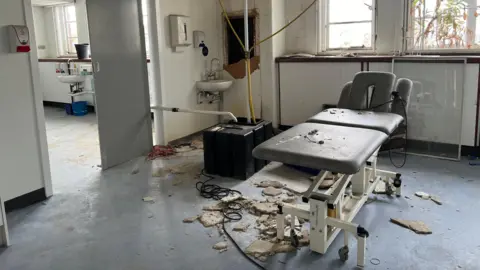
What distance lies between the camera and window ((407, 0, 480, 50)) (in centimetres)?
482

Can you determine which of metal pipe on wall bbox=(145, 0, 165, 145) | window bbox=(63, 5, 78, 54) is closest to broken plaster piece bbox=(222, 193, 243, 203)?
metal pipe on wall bbox=(145, 0, 165, 145)

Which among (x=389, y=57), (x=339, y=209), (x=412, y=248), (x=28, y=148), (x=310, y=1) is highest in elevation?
(x=310, y=1)

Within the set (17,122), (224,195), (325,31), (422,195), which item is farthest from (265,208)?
(325,31)

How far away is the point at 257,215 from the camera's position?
3.32m

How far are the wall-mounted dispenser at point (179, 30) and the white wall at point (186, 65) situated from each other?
0.06 meters

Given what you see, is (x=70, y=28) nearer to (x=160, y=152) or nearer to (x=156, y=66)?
(x=156, y=66)

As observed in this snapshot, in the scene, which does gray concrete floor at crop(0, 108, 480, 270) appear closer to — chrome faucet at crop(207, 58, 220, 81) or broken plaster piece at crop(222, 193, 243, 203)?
broken plaster piece at crop(222, 193, 243, 203)

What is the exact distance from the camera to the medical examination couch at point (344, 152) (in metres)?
2.48

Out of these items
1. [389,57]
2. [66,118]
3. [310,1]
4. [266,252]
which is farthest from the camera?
[66,118]

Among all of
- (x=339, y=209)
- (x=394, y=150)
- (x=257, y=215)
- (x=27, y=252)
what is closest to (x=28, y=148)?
(x=27, y=252)

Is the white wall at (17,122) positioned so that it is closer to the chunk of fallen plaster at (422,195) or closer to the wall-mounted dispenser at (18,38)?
the wall-mounted dispenser at (18,38)

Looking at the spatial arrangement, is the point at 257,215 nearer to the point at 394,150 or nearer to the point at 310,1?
the point at 394,150

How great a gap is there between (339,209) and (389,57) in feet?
8.79

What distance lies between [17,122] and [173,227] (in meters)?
1.62
